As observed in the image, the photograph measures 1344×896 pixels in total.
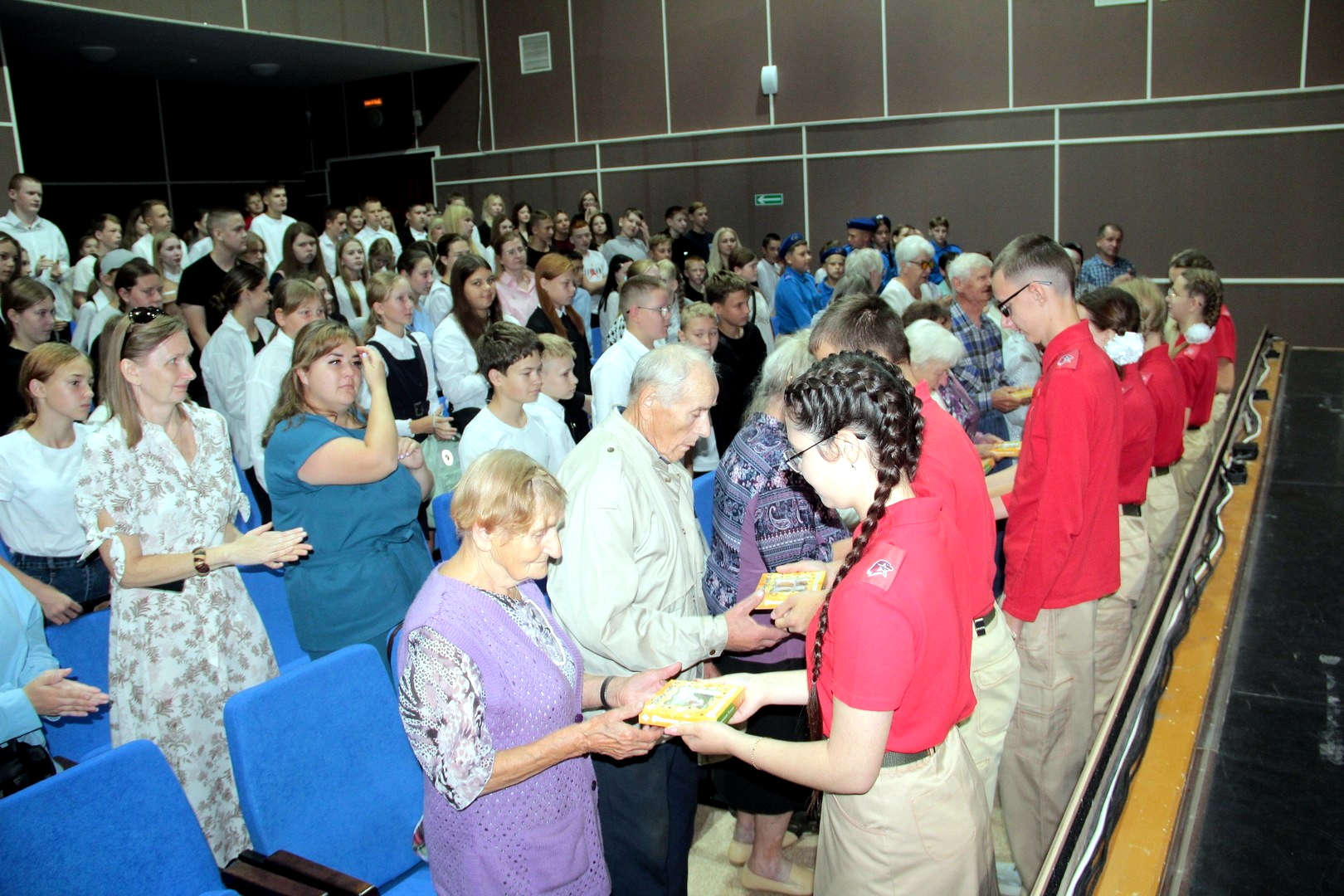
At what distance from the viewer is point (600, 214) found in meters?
11.8

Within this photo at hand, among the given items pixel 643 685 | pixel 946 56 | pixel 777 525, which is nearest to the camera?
pixel 643 685

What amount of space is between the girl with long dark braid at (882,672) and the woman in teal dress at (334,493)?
1.54 m

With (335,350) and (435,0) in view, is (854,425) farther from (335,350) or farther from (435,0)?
(435,0)

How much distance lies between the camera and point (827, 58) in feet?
41.1

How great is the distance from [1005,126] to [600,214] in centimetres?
494

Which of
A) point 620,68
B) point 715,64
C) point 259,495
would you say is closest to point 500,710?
point 259,495

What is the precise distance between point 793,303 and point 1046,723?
5.91 meters

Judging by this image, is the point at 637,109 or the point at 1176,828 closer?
the point at 1176,828

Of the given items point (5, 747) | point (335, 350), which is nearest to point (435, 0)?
point (335, 350)

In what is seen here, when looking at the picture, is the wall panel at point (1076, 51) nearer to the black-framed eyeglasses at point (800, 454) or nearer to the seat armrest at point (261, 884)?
the black-framed eyeglasses at point (800, 454)

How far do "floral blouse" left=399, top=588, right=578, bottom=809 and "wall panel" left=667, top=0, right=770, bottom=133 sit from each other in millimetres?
12180

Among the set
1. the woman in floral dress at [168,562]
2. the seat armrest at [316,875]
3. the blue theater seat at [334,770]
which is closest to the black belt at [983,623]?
the blue theater seat at [334,770]

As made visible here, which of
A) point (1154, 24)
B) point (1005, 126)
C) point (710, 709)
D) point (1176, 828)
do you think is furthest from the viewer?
point (1005, 126)

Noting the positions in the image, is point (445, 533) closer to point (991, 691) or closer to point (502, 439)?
point (502, 439)
